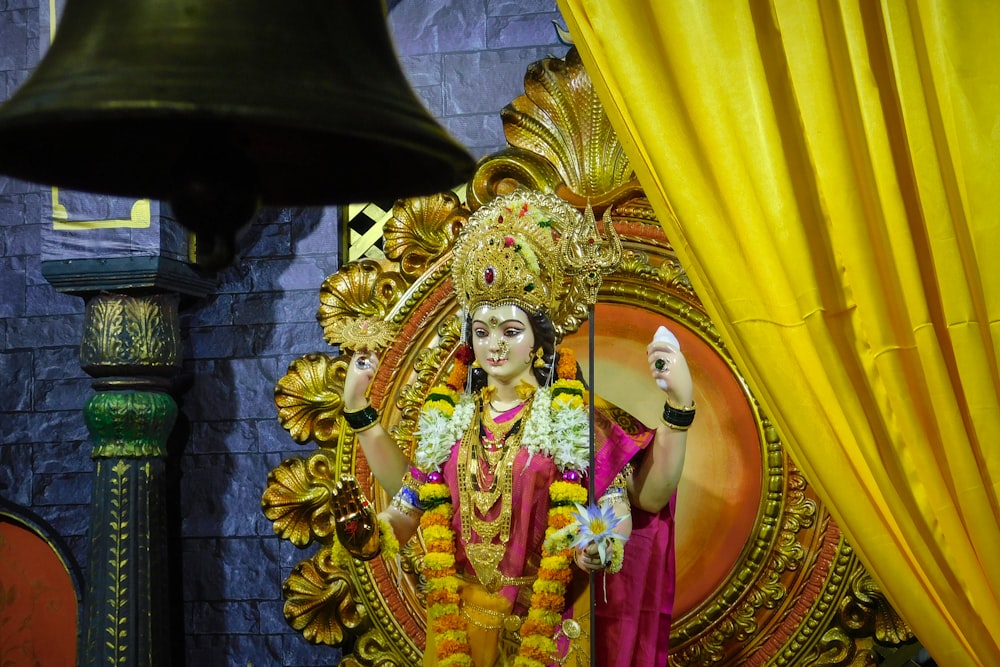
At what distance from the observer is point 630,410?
2.96m

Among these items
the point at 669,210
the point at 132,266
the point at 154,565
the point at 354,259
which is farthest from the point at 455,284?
the point at 669,210

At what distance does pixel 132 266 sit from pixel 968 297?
2184 mm

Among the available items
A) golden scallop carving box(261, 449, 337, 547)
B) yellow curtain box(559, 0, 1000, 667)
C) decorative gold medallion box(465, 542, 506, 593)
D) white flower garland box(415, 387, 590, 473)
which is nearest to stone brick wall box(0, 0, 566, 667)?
golden scallop carving box(261, 449, 337, 547)

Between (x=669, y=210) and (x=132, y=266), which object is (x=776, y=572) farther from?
(x=132, y=266)

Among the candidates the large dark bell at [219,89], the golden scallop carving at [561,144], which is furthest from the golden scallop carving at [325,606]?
the large dark bell at [219,89]

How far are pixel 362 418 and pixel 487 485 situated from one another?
33 centimetres

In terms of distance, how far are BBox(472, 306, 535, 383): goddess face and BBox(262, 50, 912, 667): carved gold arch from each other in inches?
14.3

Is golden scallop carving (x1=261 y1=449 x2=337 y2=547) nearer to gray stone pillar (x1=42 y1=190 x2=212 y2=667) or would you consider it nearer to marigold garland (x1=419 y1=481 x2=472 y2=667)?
gray stone pillar (x1=42 y1=190 x2=212 y2=667)

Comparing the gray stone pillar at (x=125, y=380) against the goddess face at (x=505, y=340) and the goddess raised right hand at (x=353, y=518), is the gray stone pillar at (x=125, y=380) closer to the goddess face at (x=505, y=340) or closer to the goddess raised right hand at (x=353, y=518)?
the goddess raised right hand at (x=353, y=518)

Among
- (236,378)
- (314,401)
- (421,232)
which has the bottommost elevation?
(314,401)

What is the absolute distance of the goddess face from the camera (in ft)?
8.54

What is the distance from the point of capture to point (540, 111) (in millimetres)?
3012

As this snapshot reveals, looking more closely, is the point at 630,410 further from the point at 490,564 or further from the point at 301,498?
the point at 301,498

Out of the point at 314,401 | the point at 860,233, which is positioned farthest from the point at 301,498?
the point at 860,233
